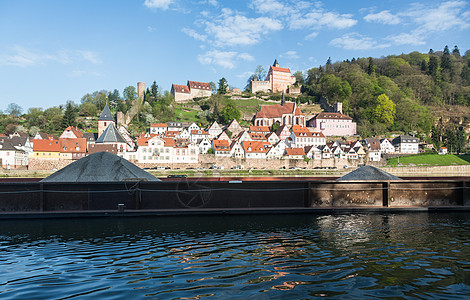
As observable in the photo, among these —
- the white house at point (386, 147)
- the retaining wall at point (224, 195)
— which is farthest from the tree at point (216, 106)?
the retaining wall at point (224, 195)

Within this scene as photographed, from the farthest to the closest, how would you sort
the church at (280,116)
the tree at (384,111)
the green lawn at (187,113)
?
the green lawn at (187,113) < the tree at (384,111) < the church at (280,116)

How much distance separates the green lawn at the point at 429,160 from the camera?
87500mm

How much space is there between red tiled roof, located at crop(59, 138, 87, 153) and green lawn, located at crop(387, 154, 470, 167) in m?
89.0

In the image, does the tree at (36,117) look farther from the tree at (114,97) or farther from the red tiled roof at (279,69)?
the red tiled roof at (279,69)

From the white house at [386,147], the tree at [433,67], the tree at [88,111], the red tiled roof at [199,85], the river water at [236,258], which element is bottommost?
the river water at [236,258]

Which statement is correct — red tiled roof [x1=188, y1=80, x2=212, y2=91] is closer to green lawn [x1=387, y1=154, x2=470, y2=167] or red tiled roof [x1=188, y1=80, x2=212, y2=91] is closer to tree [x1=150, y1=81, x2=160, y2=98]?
tree [x1=150, y1=81, x2=160, y2=98]

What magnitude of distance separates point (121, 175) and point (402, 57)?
222 m

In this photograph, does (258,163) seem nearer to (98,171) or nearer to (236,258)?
(98,171)

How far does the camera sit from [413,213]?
1532cm

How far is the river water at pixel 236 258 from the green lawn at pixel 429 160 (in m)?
87.1

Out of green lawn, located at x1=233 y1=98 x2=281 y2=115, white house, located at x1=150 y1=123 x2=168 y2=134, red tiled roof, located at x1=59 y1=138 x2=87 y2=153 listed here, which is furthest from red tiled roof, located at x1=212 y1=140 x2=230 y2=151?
green lawn, located at x1=233 y1=98 x2=281 y2=115

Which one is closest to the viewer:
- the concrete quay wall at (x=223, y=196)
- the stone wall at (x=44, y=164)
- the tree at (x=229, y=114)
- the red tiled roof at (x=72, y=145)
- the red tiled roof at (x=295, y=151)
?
the concrete quay wall at (x=223, y=196)

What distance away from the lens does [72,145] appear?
270 feet

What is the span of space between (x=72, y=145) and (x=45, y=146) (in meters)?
6.34
